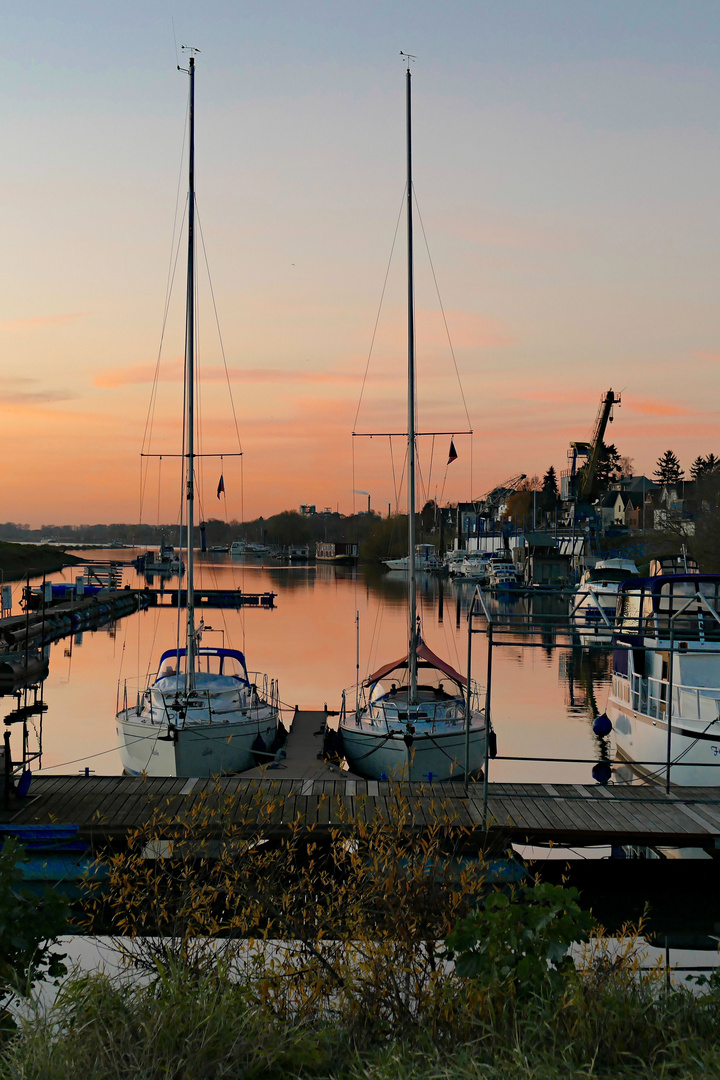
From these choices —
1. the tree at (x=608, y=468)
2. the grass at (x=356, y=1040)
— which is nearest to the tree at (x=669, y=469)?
the tree at (x=608, y=468)

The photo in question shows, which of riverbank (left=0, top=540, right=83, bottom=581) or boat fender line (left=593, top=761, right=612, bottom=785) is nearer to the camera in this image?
boat fender line (left=593, top=761, right=612, bottom=785)

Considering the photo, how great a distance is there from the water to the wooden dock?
1.23m

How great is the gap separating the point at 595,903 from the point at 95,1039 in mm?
10862

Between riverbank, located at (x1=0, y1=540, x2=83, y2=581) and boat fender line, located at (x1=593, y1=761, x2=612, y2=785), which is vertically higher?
riverbank, located at (x1=0, y1=540, x2=83, y2=581)

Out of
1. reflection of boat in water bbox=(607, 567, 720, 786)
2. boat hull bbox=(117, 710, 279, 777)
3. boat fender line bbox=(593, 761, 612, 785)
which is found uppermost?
reflection of boat in water bbox=(607, 567, 720, 786)

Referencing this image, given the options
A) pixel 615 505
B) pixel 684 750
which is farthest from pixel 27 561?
pixel 684 750

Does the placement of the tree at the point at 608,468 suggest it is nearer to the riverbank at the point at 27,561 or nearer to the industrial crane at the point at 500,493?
the industrial crane at the point at 500,493

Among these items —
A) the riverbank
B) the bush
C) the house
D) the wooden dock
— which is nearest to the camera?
the bush

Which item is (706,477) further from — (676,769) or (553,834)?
(553,834)

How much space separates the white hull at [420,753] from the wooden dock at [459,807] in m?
2.64

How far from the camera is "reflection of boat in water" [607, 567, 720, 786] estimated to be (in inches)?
680

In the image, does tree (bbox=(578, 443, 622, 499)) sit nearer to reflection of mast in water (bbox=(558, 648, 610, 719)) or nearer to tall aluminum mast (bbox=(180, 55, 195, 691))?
reflection of mast in water (bbox=(558, 648, 610, 719))

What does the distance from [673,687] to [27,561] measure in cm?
12343

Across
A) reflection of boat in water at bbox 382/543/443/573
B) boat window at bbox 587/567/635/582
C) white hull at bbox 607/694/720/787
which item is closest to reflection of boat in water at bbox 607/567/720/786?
white hull at bbox 607/694/720/787
